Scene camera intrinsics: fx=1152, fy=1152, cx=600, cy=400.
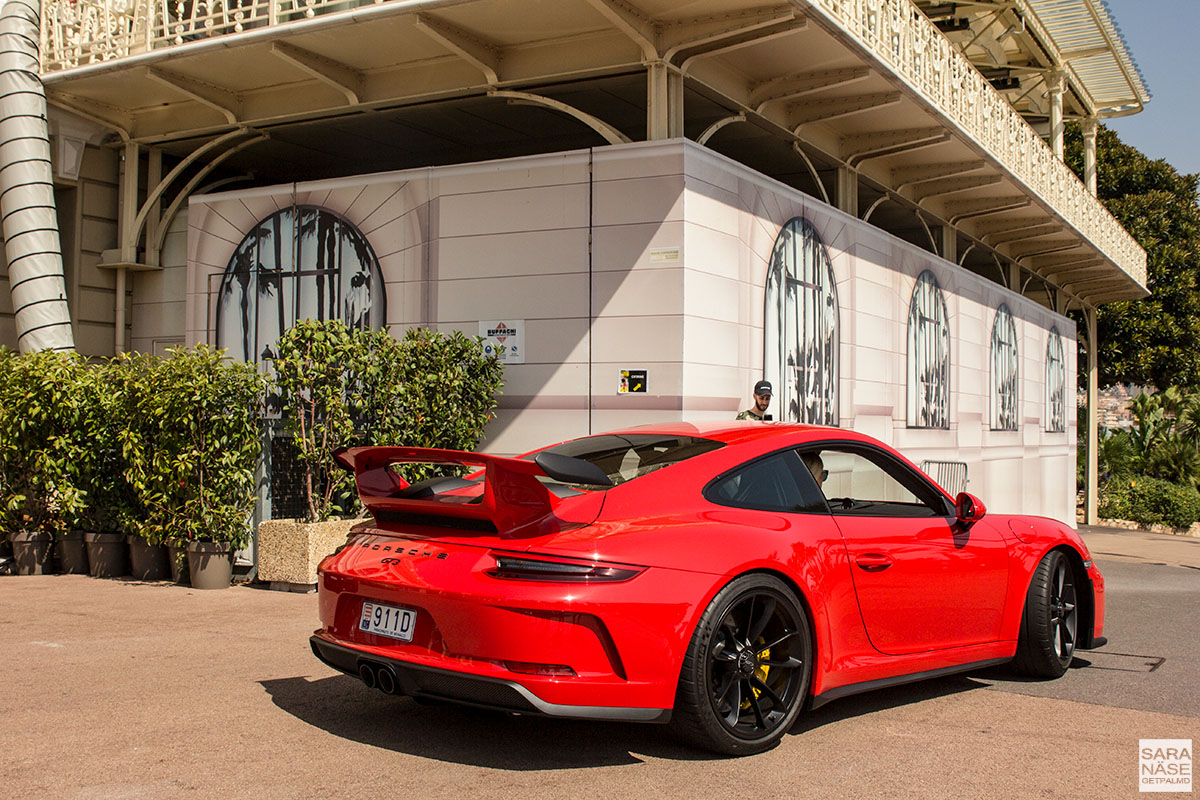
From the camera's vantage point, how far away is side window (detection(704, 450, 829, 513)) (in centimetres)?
479

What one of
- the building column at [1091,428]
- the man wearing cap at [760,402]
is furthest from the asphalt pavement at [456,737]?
the building column at [1091,428]

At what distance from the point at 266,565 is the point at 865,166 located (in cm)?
990

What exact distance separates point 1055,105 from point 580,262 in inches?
622

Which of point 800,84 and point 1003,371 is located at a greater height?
point 800,84

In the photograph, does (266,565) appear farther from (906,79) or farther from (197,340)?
(906,79)

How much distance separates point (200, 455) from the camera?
367 inches

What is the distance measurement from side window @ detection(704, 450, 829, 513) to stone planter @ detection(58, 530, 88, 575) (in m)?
7.51

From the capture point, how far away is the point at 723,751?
441 cm

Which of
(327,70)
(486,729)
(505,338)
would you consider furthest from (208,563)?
(327,70)

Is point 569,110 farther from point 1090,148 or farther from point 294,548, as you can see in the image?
point 1090,148

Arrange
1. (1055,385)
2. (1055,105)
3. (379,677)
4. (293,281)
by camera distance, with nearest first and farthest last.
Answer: (379,677), (293,281), (1055,105), (1055,385)

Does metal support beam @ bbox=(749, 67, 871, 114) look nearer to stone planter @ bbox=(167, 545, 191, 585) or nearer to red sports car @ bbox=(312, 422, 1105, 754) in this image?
stone planter @ bbox=(167, 545, 191, 585)

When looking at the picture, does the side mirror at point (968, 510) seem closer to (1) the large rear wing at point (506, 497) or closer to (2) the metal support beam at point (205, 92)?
(1) the large rear wing at point (506, 497)

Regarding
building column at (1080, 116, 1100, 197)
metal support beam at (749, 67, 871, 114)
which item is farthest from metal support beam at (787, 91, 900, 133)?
building column at (1080, 116, 1100, 197)
